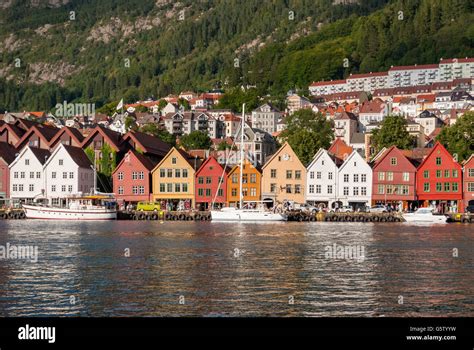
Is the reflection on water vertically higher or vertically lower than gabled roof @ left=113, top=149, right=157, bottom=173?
lower

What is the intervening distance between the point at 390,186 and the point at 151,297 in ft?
290

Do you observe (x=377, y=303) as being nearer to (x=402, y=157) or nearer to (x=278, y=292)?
(x=278, y=292)

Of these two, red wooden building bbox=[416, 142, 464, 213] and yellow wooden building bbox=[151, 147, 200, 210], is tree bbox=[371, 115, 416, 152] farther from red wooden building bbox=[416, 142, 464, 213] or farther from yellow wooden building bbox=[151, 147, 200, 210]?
yellow wooden building bbox=[151, 147, 200, 210]

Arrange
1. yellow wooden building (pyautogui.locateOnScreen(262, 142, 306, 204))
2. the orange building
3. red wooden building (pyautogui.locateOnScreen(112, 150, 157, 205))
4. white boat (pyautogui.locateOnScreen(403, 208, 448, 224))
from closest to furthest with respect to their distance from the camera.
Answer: white boat (pyautogui.locateOnScreen(403, 208, 448, 224)) < the orange building < yellow wooden building (pyautogui.locateOnScreen(262, 142, 306, 204)) < red wooden building (pyautogui.locateOnScreen(112, 150, 157, 205))

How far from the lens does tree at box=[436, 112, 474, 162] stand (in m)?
131

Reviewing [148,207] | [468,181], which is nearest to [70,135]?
[148,207]

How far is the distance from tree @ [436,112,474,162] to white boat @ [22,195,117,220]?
50.1 m

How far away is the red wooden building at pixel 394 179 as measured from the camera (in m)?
120

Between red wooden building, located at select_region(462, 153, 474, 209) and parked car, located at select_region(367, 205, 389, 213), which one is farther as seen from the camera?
red wooden building, located at select_region(462, 153, 474, 209)

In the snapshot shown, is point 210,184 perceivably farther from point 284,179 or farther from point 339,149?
point 339,149

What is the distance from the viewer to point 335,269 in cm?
4756

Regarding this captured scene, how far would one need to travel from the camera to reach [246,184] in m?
125

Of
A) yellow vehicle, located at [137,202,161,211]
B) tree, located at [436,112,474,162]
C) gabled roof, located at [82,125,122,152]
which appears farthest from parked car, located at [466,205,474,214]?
gabled roof, located at [82,125,122,152]
